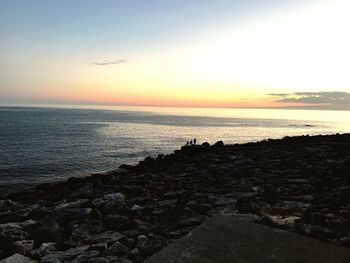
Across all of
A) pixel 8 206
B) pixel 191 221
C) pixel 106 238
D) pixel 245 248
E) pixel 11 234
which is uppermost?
pixel 245 248

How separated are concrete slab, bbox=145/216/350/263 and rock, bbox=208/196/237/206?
286 cm

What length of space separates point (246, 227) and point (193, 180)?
6.54 m

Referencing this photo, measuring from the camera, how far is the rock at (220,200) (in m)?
8.58

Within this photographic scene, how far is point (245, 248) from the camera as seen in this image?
193 inches

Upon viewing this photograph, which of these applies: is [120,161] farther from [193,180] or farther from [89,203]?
[89,203]

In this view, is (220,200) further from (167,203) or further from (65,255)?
(65,255)

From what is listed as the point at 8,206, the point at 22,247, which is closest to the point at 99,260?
the point at 22,247

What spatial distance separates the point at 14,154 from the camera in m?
42.2

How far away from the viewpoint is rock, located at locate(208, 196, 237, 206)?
8.58 meters

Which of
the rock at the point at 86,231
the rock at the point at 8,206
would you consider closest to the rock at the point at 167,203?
the rock at the point at 86,231

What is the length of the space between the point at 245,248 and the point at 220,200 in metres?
3.91

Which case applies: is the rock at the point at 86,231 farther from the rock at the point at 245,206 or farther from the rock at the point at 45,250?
the rock at the point at 245,206

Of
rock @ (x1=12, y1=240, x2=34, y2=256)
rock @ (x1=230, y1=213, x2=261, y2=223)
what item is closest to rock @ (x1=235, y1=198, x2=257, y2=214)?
rock @ (x1=230, y1=213, x2=261, y2=223)

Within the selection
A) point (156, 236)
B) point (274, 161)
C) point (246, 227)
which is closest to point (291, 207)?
point (246, 227)
